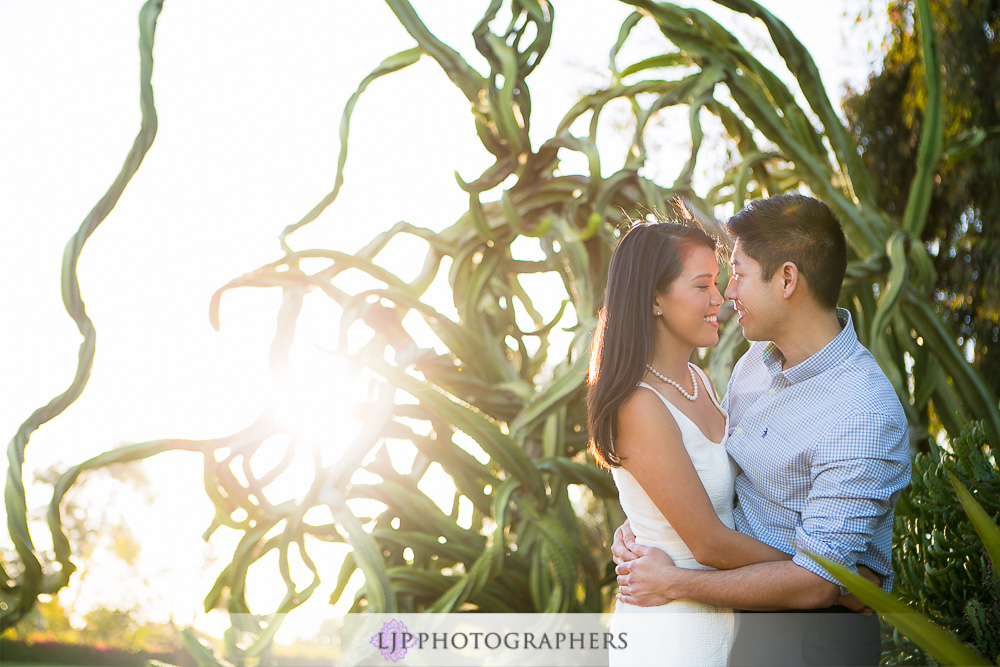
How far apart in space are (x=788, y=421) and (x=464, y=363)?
1.09 meters

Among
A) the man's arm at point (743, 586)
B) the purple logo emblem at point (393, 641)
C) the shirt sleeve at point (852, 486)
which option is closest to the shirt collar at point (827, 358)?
the shirt sleeve at point (852, 486)

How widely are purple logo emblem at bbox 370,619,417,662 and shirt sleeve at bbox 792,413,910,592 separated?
2.47 ft

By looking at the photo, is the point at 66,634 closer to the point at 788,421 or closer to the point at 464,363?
the point at 464,363

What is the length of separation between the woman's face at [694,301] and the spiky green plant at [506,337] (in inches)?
15.9

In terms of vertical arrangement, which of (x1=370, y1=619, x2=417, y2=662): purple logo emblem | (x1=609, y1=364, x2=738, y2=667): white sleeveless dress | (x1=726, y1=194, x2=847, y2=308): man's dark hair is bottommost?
(x1=370, y1=619, x2=417, y2=662): purple logo emblem

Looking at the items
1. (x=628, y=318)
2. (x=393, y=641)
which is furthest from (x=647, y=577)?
(x=393, y=641)

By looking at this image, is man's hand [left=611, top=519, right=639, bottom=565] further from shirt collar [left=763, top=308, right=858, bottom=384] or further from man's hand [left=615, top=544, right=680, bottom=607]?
shirt collar [left=763, top=308, right=858, bottom=384]

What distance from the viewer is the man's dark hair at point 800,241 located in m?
1.09

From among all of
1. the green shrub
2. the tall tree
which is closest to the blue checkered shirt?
the green shrub

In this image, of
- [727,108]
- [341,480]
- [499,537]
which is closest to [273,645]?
[341,480]

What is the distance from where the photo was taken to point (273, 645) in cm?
142

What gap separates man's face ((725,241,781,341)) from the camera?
1.09 metres

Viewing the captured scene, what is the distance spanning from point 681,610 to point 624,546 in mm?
137

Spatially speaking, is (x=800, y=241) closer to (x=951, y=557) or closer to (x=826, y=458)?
(x=826, y=458)
